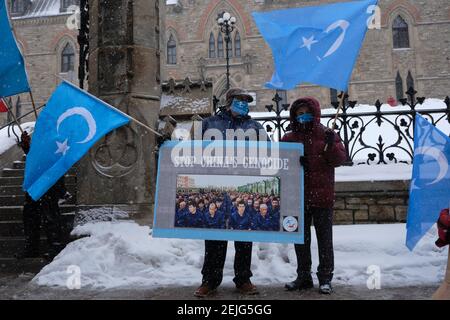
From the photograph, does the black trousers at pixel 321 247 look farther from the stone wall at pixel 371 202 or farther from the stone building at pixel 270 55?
the stone building at pixel 270 55

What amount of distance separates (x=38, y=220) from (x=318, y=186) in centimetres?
383

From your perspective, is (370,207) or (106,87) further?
(370,207)

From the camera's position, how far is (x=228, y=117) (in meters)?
4.05

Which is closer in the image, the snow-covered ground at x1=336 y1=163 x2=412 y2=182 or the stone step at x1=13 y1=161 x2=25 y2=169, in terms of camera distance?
the snow-covered ground at x1=336 y1=163 x2=412 y2=182

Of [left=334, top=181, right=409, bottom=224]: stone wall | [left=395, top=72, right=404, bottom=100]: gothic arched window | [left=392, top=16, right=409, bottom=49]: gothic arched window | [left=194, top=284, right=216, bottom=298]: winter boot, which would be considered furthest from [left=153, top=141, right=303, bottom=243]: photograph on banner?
[left=392, top=16, right=409, bottom=49]: gothic arched window

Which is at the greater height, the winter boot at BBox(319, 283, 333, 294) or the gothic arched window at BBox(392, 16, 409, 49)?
the gothic arched window at BBox(392, 16, 409, 49)

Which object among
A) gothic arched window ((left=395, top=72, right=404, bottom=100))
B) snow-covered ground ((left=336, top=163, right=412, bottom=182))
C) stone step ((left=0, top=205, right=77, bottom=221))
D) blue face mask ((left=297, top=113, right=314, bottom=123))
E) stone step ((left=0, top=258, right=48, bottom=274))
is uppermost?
gothic arched window ((left=395, top=72, right=404, bottom=100))

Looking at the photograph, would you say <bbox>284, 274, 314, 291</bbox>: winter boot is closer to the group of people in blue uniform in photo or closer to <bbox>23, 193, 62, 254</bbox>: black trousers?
the group of people in blue uniform in photo

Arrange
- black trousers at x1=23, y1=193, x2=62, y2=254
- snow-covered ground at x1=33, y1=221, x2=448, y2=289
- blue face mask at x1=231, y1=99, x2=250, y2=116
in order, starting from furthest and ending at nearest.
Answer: black trousers at x1=23, y1=193, x2=62, y2=254 → snow-covered ground at x1=33, y1=221, x2=448, y2=289 → blue face mask at x1=231, y1=99, x2=250, y2=116

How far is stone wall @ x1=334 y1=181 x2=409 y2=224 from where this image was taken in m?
5.83

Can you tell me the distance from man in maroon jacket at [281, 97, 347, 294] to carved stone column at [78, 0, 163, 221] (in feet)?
7.39
